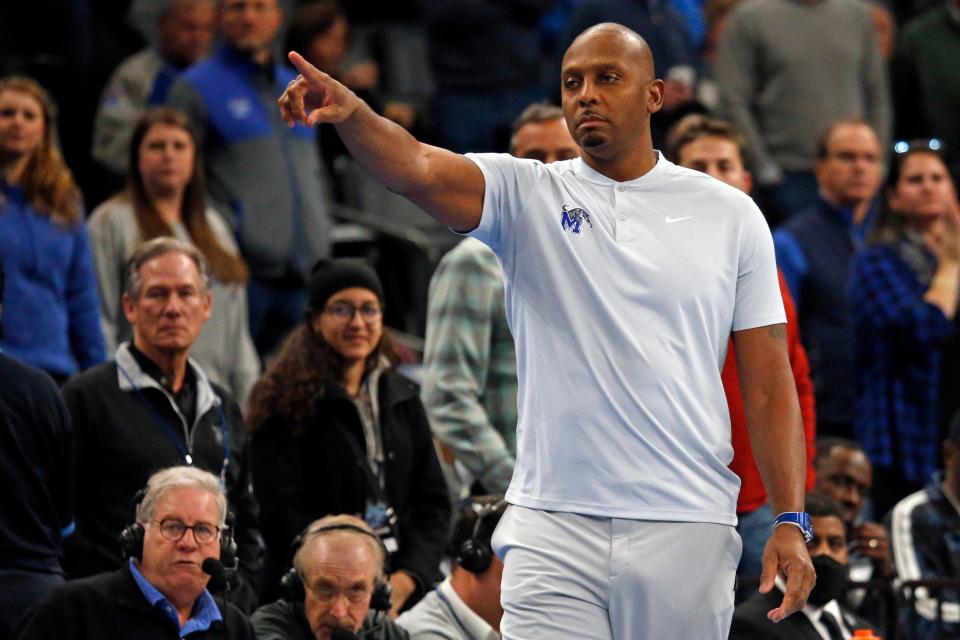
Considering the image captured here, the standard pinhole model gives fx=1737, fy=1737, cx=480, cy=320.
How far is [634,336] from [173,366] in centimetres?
255

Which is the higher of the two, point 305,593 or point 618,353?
point 618,353

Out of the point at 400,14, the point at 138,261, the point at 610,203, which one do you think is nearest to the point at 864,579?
the point at 138,261

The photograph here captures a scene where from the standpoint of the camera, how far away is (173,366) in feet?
18.8

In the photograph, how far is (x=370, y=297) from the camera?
6191 mm

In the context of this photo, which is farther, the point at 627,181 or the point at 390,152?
the point at 627,181

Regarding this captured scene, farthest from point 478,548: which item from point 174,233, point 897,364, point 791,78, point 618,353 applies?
point 791,78

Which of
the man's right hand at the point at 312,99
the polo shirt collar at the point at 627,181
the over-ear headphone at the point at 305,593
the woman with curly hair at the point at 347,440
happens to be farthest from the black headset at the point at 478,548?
the man's right hand at the point at 312,99

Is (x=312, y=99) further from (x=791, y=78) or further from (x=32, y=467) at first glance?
(x=791, y=78)

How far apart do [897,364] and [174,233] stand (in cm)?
325

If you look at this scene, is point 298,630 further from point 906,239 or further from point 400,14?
point 400,14

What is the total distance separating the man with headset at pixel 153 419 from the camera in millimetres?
5500

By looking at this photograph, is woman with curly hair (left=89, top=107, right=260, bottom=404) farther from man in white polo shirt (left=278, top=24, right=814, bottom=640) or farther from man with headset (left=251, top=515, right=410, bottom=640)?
man in white polo shirt (left=278, top=24, right=814, bottom=640)

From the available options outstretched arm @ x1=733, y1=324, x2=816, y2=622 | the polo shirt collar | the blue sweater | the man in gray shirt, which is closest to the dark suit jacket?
outstretched arm @ x1=733, y1=324, x2=816, y2=622

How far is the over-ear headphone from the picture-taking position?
5.32m
